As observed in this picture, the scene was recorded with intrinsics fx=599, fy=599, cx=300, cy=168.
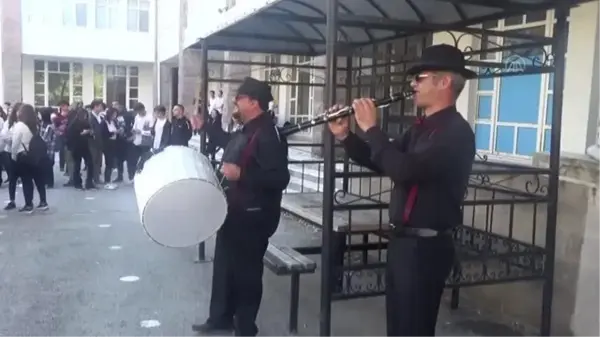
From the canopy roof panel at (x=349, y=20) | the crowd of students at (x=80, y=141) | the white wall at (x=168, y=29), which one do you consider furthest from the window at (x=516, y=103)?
the white wall at (x=168, y=29)

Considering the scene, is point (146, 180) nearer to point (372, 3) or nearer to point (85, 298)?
point (85, 298)

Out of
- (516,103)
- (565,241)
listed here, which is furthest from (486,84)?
(565,241)

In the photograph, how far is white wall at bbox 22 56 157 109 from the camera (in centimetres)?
2812

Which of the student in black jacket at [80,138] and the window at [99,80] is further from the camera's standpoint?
the window at [99,80]

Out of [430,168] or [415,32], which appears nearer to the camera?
[430,168]

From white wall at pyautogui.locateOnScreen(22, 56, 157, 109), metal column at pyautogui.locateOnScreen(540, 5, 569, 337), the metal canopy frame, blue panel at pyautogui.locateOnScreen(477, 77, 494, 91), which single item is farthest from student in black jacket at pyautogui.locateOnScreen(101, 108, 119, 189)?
white wall at pyautogui.locateOnScreen(22, 56, 157, 109)

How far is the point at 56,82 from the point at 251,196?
27.9 meters

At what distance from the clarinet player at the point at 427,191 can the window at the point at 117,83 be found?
2778 cm

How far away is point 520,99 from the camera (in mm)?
4926

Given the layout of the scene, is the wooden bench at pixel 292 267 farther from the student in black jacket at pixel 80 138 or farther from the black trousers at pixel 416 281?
the student in black jacket at pixel 80 138

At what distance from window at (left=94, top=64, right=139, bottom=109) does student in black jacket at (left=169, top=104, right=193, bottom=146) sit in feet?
63.5

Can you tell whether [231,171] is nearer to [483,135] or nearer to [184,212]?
[184,212]

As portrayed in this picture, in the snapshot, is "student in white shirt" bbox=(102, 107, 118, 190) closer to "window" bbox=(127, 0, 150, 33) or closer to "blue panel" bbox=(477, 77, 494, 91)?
"blue panel" bbox=(477, 77, 494, 91)

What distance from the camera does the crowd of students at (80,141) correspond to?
27.4ft
